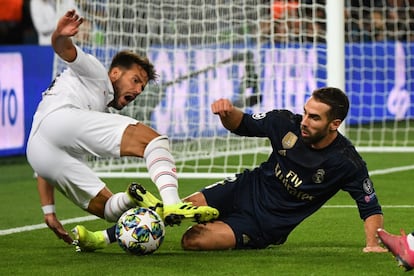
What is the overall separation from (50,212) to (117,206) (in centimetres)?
50

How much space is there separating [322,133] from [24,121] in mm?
7228

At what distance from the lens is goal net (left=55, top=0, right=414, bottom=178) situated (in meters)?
13.0

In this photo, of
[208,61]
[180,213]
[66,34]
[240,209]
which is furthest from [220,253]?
[208,61]

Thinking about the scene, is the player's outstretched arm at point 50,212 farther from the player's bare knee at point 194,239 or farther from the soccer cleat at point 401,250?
the soccer cleat at point 401,250

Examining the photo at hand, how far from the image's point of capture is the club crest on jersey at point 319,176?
7.18 meters

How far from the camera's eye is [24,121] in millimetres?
13789

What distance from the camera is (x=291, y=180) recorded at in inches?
286

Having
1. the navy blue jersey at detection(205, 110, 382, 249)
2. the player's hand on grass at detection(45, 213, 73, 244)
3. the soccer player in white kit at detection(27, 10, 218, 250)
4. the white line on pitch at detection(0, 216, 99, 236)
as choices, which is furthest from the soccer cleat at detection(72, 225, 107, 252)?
the white line on pitch at detection(0, 216, 99, 236)

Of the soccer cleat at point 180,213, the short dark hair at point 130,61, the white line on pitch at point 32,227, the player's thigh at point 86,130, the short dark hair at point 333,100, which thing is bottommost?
the white line on pitch at point 32,227

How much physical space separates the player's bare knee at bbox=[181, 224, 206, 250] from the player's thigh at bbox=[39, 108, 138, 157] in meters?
0.70

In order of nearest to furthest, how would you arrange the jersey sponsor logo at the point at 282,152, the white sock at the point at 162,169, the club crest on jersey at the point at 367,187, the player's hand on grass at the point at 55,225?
the white sock at the point at 162,169 < the club crest on jersey at the point at 367,187 < the jersey sponsor logo at the point at 282,152 < the player's hand on grass at the point at 55,225

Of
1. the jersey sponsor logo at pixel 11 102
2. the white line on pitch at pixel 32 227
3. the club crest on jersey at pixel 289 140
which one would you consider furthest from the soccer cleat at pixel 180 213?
the jersey sponsor logo at pixel 11 102

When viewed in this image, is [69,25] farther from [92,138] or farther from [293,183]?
[293,183]

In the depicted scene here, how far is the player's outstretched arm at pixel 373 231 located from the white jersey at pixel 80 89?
1.77m
